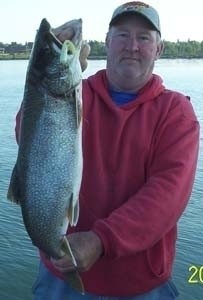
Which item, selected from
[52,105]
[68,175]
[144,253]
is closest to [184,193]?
[144,253]

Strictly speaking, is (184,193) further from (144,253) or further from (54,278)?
(54,278)

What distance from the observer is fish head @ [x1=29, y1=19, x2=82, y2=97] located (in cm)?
280

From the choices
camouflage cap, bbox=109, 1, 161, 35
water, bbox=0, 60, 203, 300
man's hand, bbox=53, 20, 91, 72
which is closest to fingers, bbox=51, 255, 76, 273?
man's hand, bbox=53, 20, 91, 72

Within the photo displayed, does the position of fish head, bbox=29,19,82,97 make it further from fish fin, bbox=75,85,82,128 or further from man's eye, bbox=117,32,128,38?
man's eye, bbox=117,32,128,38

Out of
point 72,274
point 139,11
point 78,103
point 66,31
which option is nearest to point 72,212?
point 72,274

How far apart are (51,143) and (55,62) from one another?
428mm

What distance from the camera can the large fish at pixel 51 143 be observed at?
2.85 metres

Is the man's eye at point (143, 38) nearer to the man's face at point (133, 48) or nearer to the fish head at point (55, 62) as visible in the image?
the man's face at point (133, 48)

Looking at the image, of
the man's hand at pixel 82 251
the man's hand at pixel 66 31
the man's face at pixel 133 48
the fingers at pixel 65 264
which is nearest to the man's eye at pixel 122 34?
the man's face at pixel 133 48

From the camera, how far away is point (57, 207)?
9.58ft

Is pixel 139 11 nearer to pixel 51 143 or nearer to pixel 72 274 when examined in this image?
pixel 51 143

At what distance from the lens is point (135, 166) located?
3.35 meters
